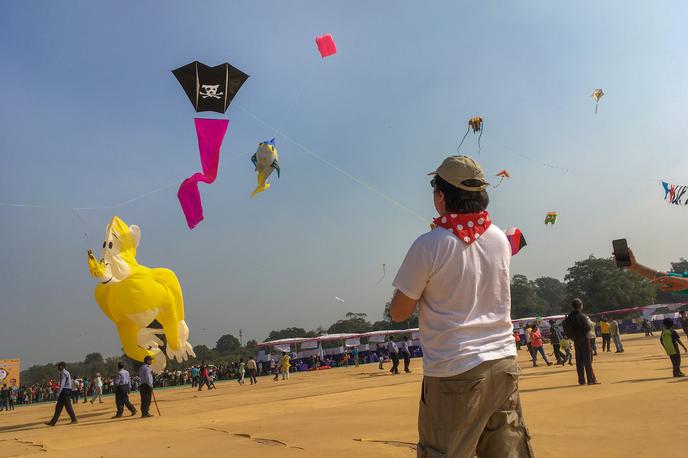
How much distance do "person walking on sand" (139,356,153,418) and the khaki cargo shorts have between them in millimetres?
11075

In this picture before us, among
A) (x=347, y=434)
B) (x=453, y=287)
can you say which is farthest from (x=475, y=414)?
(x=347, y=434)

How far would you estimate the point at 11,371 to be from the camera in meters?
34.9

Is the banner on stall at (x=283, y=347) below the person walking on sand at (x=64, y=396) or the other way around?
below

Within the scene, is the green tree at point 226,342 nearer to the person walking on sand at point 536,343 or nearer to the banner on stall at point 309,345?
the banner on stall at point 309,345

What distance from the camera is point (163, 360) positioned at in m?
14.7

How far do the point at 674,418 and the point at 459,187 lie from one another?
3.93 metres

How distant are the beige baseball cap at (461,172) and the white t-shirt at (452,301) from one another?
26cm

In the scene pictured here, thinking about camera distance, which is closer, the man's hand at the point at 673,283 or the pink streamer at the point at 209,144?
the man's hand at the point at 673,283

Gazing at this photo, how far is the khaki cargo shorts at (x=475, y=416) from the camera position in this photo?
203 centimetres

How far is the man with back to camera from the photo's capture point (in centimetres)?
207

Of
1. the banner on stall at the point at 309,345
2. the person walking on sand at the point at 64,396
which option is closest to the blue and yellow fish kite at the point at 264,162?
the person walking on sand at the point at 64,396

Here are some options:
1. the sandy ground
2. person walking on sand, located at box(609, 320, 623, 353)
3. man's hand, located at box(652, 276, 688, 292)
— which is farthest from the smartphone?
person walking on sand, located at box(609, 320, 623, 353)

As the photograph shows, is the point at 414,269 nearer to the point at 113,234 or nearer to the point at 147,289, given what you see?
the point at 147,289

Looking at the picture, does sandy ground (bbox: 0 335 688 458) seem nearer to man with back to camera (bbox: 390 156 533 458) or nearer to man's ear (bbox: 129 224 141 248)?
man with back to camera (bbox: 390 156 533 458)
